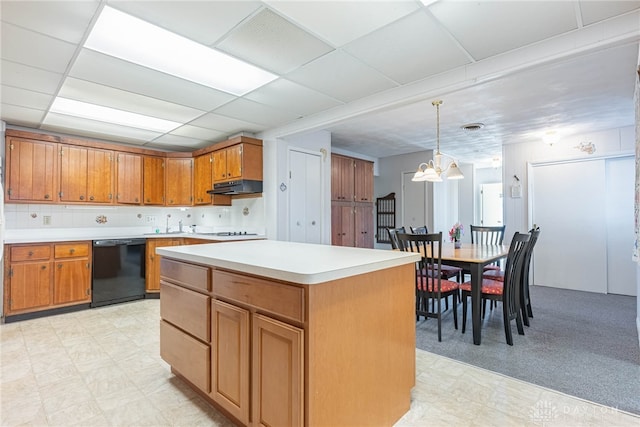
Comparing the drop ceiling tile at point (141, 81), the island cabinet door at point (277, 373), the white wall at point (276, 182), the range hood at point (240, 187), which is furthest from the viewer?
the white wall at point (276, 182)

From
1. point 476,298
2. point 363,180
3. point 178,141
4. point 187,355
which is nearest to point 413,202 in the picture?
point 363,180

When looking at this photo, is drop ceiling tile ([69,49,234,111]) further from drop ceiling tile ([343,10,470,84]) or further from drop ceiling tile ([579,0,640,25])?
drop ceiling tile ([579,0,640,25])

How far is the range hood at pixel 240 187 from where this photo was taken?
432 centimetres

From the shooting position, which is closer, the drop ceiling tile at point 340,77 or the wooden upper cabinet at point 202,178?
the drop ceiling tile at point 340,77

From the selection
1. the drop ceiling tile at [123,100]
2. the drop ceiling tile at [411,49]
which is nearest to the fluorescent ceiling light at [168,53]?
the drop ceiling tile at [123,100]

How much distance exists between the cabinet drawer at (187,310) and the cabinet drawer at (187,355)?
5 centimetres

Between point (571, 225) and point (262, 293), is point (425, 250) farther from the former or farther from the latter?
point (571, 225)

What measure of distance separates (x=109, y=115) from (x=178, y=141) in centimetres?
136

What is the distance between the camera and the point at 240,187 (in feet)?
14.2

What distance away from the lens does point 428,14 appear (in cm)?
198

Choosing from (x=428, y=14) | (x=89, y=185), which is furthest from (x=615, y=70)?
(x=89, y=185)

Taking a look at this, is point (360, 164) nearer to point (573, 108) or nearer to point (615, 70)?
point (573, 108)

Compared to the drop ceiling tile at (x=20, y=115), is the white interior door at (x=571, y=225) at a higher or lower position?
lower

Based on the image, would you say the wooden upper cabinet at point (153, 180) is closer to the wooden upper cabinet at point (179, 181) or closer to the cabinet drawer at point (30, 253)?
the wooden upper cabinet at point (179, 181)
